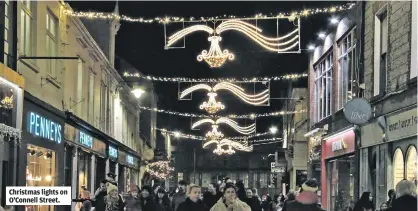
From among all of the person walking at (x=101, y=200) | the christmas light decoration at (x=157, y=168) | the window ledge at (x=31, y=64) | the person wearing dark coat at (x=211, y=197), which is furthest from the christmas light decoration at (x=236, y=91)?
the christmas light decoration at (x=157, y=168)

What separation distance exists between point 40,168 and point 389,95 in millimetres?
9205

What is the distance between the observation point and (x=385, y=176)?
17750 mm

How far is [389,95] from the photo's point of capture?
17062mm

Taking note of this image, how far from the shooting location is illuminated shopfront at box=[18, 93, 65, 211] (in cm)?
1539

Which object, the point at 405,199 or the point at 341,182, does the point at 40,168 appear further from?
the point at 341,182

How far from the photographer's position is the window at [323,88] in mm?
27469

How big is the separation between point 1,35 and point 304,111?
81.2 ft

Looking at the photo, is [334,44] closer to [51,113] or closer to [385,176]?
[385,176]

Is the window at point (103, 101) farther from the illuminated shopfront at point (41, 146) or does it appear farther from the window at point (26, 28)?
the window at point (26, 28)

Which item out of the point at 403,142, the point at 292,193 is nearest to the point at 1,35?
the point at 292,193

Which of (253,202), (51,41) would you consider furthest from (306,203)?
(51,41)

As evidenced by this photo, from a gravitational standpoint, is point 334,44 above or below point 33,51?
above

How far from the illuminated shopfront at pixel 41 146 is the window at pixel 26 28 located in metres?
1.18

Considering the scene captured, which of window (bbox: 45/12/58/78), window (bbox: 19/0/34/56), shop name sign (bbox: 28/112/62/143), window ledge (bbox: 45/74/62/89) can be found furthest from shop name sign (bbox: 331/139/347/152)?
window (bbox: 19/0/34/56)
